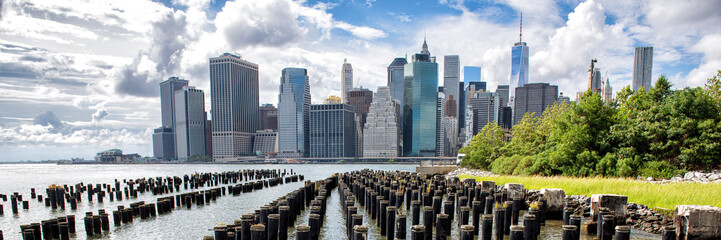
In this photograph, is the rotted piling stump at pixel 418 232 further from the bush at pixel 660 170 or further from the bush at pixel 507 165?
the bush at pixel 507 165

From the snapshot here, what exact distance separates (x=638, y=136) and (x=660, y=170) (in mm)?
2826

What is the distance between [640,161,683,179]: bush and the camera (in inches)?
858

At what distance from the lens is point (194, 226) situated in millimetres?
18797

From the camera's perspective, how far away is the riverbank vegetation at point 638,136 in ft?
72.2

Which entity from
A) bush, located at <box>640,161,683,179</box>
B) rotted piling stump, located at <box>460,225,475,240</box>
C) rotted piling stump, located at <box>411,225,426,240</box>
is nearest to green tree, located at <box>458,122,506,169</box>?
bush, located at <box>640,161,683,179</box>

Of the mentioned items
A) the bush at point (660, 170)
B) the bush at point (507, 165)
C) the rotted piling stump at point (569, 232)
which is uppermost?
the rotted piling stump at point (569, 232)

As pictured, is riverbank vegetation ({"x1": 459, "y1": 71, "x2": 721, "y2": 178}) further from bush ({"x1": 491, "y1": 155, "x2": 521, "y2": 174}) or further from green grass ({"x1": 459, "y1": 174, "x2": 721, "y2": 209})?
green grass ({"x1": 459, "y1": 174, "x2": 721, "y2": 209})

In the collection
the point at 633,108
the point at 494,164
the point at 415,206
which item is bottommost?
the point at 494,164

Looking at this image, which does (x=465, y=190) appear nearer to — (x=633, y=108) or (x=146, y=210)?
(x=633, y=108)

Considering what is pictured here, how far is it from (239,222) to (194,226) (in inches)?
310

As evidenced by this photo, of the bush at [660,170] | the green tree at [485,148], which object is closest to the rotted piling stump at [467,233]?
the bush at [660,170]

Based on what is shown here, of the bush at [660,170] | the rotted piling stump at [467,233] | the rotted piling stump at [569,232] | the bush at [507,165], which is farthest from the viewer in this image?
the bush at [507,165]

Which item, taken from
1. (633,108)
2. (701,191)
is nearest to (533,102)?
(633,108)

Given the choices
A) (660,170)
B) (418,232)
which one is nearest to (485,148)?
(660,170)
